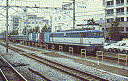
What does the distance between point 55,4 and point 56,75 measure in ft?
61.0

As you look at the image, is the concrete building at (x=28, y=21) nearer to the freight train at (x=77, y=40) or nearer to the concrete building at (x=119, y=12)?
the freight train at (x=77, y=40)

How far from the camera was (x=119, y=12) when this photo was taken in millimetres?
41594

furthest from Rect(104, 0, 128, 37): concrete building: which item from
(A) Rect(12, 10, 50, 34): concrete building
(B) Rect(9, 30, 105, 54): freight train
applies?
(A) Rect(12, 10, 50, 34): concrete building

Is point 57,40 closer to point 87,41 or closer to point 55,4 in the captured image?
point 55,4

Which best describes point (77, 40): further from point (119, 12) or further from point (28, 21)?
point (28, 21)

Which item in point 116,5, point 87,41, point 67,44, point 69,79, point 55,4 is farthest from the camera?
point 116,5

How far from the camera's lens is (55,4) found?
27.8 meters

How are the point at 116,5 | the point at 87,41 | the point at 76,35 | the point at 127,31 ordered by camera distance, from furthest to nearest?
the point at 116,5, the point at 127,31, the point at 76,35, the point at 87,41

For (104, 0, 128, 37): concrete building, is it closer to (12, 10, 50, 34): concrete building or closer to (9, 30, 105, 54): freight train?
(9, 30, 105, 54): freight train

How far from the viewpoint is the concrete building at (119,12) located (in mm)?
39719

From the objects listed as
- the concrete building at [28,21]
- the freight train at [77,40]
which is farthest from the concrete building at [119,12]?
the concrete building at [28,21]

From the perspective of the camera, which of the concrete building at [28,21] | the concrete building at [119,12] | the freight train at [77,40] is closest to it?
the freight train at [77,40]

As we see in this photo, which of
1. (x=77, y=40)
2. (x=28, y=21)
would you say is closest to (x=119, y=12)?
(x=77, y=40)

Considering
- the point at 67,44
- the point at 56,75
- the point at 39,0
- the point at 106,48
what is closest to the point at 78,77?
the point at 56,75
